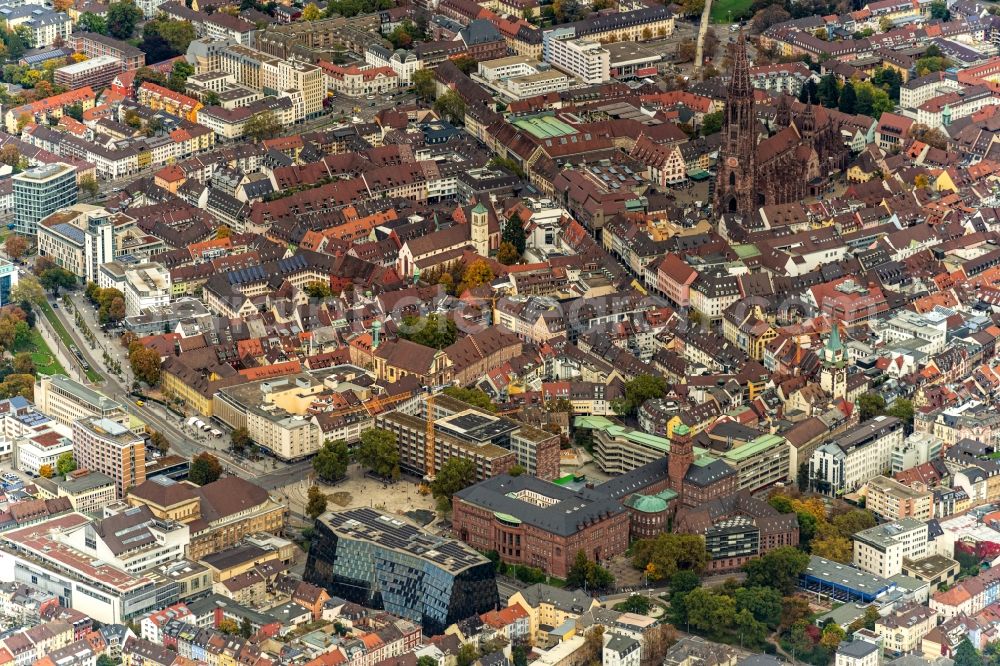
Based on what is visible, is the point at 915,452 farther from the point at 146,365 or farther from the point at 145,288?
the point at 145,288

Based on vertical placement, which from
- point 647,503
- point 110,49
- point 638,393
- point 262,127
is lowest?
point 110,49

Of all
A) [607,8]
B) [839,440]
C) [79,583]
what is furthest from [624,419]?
[607,8]

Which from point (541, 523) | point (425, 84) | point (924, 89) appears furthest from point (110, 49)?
point (541, 523)

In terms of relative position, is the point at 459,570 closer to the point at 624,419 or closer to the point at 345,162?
the point at 624,419

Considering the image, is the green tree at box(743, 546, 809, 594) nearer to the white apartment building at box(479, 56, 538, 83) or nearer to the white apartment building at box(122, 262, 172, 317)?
the white apartment building at box(122, 262, 172, 317)

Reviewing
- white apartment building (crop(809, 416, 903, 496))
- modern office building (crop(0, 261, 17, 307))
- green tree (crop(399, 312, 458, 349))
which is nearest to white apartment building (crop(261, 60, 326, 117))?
modern office building (crop(0, 261, 17, 307))

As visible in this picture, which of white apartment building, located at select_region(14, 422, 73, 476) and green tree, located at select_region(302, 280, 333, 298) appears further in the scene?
green tree, located at select_region(302, 280, 333, 298)
